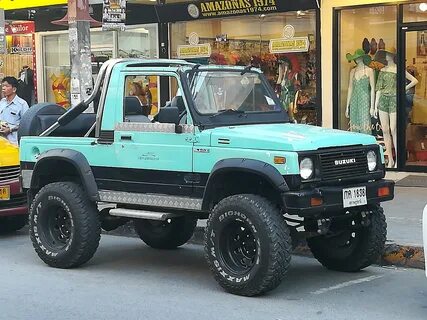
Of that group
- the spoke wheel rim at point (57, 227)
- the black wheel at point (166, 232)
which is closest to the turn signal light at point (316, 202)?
the black wheel at point (166, 232)

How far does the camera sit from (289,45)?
13.7 metres

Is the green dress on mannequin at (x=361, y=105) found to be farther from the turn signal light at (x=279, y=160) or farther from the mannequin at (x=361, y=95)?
the turn signal light at (x=279, y=160)

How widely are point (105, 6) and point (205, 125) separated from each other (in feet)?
14.9

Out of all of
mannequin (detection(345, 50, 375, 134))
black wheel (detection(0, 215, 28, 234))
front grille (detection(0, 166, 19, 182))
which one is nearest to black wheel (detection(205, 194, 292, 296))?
front grille (detection(0, 166, 19, 182))

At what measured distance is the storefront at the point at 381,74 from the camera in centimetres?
1254

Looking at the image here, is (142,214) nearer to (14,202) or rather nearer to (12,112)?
(14,202)

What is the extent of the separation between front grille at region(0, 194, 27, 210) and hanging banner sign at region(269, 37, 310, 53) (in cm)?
607

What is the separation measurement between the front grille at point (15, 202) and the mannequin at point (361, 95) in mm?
6134

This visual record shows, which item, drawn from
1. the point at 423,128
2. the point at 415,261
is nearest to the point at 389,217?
the point at 415,261

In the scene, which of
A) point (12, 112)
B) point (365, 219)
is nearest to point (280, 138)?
point (365, 219)

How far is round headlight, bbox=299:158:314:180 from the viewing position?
251 inches

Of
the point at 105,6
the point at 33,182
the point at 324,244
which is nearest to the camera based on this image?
the point at 324,244

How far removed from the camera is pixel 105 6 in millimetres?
10914

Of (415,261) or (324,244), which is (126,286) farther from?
(415,261)
